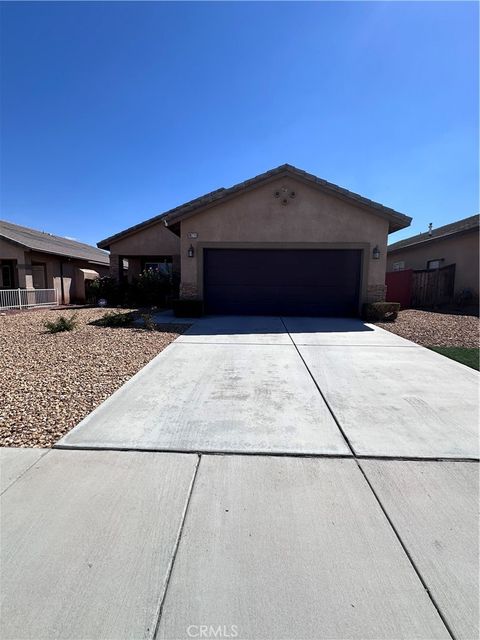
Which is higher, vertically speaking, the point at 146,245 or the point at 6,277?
the point at 146,245

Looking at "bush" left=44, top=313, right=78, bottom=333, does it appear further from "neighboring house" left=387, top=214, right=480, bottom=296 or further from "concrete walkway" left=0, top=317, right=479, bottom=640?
"neighboring house" left=387, top=214, right=480, bottom=296

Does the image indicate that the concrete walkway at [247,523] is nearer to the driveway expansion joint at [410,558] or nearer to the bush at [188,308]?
the driveway expansion joint at [410,558]

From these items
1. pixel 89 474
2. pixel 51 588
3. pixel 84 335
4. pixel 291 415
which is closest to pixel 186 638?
pixel 51 588

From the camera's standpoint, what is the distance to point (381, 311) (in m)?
11.4

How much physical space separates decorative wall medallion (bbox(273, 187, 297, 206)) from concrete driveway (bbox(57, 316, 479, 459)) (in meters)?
6.29

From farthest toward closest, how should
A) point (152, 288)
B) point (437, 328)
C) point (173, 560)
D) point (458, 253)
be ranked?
1. point (152, 288)
2. point (458, 253)
3. point (437, 328)
4. point (173, 560)

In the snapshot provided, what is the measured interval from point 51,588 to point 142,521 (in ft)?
1.89

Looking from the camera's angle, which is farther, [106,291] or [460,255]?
[106,291]

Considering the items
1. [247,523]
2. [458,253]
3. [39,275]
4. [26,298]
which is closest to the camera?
[247,523]

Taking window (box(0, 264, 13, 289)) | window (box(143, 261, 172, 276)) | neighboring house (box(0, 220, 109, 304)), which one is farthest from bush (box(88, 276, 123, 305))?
window (box(0, 264, 13, 289))

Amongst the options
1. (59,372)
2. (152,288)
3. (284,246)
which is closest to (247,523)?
(59,372)

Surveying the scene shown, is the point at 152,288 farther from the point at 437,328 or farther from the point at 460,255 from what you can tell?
the point at 460,255

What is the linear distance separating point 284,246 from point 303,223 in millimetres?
1009

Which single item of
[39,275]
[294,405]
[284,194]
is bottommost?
[294,405]
